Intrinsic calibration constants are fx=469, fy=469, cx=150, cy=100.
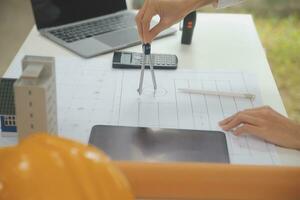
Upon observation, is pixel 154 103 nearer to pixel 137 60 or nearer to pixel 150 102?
pixel 150 102

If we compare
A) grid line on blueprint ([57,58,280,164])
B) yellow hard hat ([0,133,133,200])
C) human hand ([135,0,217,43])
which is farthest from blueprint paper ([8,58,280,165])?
yellow hard hat ([0,133,133,200])

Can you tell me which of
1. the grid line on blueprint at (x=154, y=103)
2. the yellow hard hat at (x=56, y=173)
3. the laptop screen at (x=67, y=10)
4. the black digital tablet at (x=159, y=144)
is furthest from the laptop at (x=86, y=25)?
the yellow hard hat at (x=56, y=173)

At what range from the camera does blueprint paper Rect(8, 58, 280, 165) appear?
3.21ft

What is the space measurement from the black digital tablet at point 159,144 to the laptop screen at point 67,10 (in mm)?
545

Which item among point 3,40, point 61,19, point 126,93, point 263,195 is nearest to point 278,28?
point 3,40

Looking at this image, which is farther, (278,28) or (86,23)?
(278,28)

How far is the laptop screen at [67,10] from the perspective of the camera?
1.38 meters

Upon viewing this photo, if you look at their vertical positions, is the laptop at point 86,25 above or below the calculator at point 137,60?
above

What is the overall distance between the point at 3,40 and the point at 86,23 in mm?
1450

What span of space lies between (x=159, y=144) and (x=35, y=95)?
0.90 feet

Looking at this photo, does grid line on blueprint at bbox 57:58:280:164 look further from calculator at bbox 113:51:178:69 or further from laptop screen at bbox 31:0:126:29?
laptop screen at bbox 31:0:126:29

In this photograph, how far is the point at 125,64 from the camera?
125 cm

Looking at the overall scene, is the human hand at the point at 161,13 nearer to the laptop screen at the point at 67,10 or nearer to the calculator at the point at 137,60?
the calculator at the point at 137,60

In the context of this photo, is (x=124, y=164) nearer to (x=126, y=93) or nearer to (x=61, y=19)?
(x=126, y=93)
